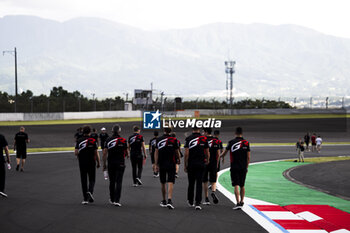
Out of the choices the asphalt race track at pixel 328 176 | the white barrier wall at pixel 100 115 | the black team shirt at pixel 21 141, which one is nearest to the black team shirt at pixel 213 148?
the asphalt race track at pixel 328 176

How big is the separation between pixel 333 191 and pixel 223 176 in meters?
4.48

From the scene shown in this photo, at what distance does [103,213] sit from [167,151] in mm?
1885

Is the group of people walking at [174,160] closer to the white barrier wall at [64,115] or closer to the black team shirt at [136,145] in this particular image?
the black team shirt at [136,145]

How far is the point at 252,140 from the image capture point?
129ft

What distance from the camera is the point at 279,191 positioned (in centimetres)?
1388

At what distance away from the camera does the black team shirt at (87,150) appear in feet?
35.1

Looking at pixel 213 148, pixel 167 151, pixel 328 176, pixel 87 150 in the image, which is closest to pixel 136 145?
pixel 87 150

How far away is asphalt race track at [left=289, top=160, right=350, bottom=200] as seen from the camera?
14.3 metres

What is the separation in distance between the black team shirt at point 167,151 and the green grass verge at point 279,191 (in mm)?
3173

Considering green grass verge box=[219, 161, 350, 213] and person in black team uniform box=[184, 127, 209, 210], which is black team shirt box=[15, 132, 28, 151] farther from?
person in black team uniform box=[184, 127, 209, 210]

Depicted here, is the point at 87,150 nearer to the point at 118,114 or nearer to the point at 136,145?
the point at 136,145

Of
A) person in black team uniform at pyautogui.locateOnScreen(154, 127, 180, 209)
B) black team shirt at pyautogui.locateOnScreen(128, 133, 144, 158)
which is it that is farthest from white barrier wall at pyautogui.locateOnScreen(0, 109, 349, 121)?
person in black team uniform at pyautogui.locateOnScreen(154, 127, 180, 209)

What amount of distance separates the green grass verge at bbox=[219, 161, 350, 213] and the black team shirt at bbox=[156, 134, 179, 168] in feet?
10.4

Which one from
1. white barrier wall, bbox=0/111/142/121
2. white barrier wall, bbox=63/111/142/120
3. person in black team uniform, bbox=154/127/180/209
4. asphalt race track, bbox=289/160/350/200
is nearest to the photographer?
person in black team uniform, bbox=154/127/180/209
